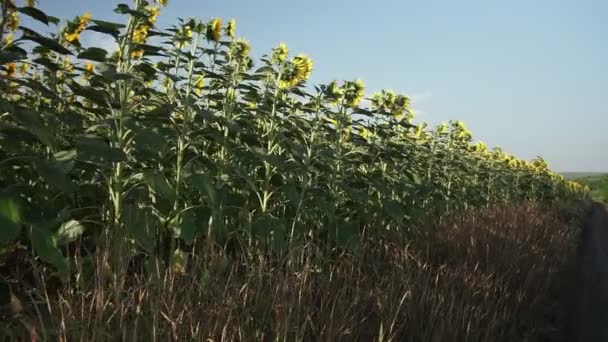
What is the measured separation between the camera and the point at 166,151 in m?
3.14

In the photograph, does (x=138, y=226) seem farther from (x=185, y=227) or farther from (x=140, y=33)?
(x=140, y=33)

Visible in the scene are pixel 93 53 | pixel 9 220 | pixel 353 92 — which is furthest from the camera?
pixel 353 92

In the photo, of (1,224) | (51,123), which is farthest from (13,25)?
(1,224)

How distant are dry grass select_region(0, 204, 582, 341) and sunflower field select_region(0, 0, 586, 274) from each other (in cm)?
17

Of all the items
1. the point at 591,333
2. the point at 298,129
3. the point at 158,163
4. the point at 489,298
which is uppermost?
the point at 298,129

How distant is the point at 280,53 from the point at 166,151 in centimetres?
121

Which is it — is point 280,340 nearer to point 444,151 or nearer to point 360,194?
point 360,194

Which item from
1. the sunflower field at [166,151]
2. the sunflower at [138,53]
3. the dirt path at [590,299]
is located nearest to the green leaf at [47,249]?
the sunflower field at [166,151]

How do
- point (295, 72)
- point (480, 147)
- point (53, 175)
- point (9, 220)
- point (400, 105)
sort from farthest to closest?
point (480, 147) < point (400, 105) < point (295, 72) < point (53, 175) < point (9, 220)

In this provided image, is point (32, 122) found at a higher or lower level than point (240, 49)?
lower

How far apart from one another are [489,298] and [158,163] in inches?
85.9

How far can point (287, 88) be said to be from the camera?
3832 millimetres

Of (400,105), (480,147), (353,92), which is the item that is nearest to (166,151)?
(353,92)

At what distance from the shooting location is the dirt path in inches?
172
